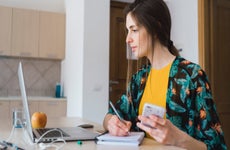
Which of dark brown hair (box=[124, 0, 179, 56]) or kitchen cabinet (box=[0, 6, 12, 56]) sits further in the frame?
kitchen cabinet (box=[0, 6, 12, 56])

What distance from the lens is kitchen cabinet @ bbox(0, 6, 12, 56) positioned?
151 inches

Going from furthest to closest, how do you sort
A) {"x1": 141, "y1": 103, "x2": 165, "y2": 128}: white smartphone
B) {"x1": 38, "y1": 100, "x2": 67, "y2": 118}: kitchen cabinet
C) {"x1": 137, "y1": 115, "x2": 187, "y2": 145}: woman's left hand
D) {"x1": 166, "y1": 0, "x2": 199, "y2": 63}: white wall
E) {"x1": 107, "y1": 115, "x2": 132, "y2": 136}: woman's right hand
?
{"x1": 38, "y1": 100, "x2": 67, "y2": 118}: kitchen cabinet → {"x1": 166, "y1": 0, "x2": 199, "y2": 63}: white wall → {"x1": 141, "y1": 103, "x2": 165, "y2": 128}: white smartphone → {"x1": 107, "y1": 115, "x2": 132, "y2": 136}: woman's right hand → {"x1": 137, "y1": 115, "x2": 187, "y2": 145}: woman's left hand

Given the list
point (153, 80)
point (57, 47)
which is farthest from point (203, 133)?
point (57, 47)

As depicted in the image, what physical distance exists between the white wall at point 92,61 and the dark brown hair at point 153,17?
2.08 metres

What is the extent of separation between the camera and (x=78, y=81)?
344 cm

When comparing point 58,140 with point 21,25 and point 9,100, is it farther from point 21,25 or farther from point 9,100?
point 21,25

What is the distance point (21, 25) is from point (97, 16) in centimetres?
129

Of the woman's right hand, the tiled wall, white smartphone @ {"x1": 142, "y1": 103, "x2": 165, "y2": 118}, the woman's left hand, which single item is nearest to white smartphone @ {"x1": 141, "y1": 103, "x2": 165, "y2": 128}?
white smartphone @ {"x1": 142, "y1": 103, "x2": 165, "y2": 118}

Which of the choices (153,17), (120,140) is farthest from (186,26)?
(120,140)

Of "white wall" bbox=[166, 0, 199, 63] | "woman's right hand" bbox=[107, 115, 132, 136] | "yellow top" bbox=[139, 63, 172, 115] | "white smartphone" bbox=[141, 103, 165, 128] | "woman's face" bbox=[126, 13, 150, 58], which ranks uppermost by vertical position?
"white wall" bbox=[166, 0, 199, 63]

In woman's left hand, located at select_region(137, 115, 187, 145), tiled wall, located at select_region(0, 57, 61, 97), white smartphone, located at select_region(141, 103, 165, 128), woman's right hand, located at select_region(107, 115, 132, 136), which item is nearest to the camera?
woman's left hand, located at select_region(137, 115, 187, 145)

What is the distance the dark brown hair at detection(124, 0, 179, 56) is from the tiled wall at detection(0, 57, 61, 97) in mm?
3071

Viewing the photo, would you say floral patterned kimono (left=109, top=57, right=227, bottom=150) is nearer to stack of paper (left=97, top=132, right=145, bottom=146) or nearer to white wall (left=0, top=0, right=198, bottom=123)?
stack of paper (left=97, top=132, right=145, bottom=146)

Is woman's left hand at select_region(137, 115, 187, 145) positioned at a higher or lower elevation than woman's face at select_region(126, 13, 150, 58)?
lower
